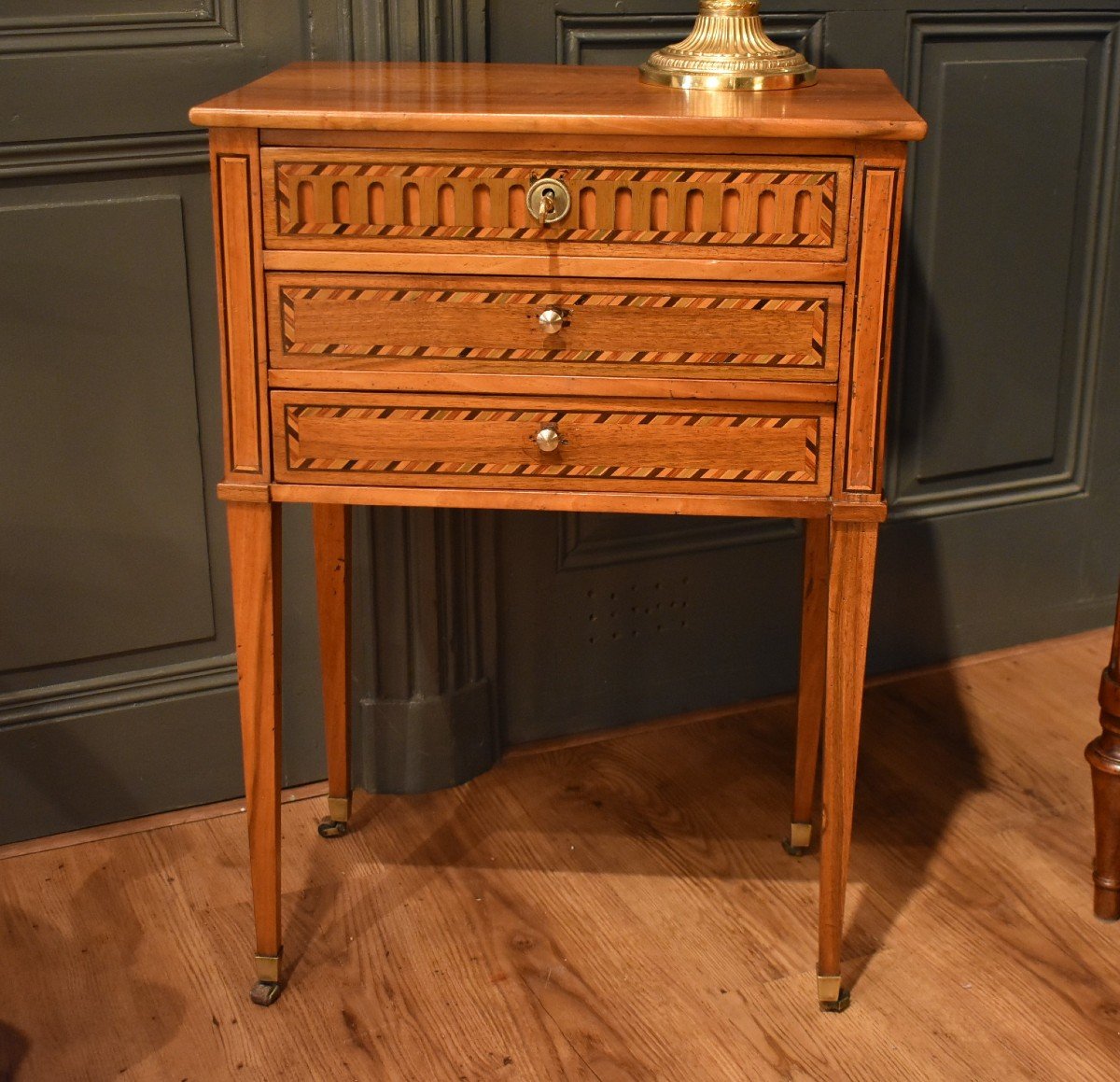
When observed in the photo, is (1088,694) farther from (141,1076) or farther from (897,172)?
(141,1076)

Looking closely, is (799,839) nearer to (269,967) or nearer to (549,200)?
(269,967)

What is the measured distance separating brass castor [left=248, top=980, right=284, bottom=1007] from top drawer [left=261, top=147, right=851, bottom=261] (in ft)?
2.89

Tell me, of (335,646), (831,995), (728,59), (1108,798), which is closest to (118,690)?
(335,646)

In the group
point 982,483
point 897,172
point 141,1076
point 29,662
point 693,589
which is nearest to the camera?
point 897,172

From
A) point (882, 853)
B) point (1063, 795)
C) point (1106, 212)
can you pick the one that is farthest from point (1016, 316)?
point (882, 853)

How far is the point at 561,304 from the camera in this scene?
154 centimetres

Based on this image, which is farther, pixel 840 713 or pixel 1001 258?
pixel 1001 258

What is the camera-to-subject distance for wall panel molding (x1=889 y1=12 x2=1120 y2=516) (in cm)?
236

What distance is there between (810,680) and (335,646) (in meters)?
0.66

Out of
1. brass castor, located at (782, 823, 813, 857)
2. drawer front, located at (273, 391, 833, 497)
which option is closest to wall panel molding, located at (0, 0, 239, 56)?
drawer front, located at (273, 391, 833, 497)

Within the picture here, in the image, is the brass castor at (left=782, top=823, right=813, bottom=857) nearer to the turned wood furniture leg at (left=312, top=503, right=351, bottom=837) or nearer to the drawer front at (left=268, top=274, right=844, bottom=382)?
the turned wood furniture leg at (left=312, top=503, right=351, bottom=837)

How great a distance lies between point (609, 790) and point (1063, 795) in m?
0.68

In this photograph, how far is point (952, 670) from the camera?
2.64 metres

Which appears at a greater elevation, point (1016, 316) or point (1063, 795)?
point (1016, 316)
